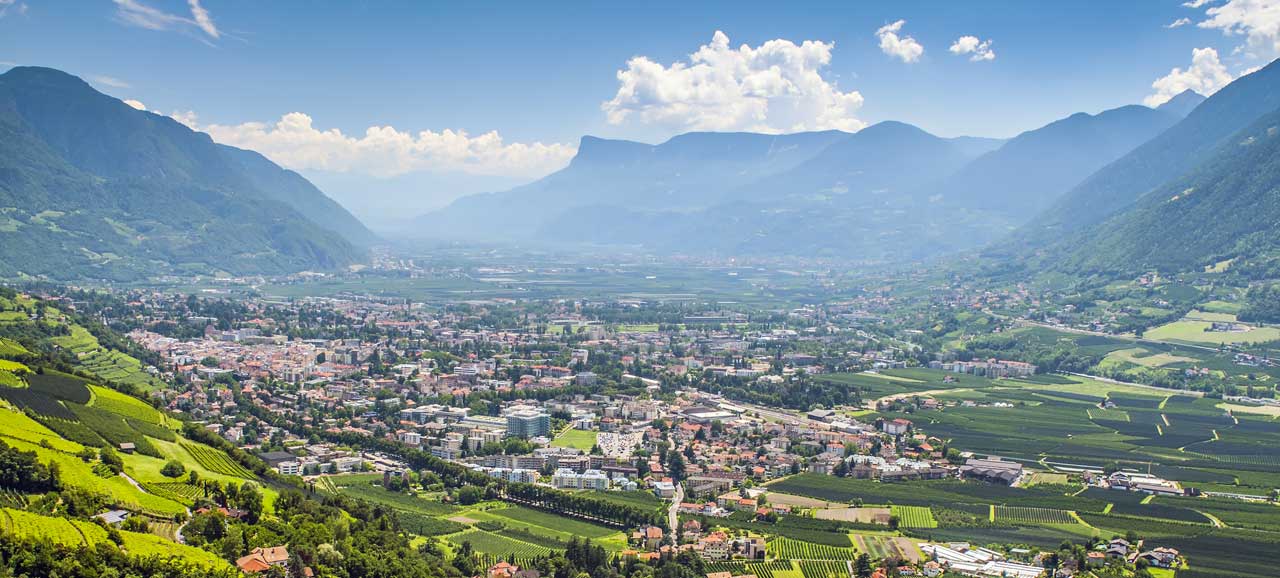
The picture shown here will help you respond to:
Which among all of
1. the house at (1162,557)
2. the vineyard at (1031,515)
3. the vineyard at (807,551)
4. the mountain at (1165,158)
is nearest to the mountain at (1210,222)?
the mountain at (1165,158)

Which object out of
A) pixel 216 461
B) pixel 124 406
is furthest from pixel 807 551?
pixel 124 406

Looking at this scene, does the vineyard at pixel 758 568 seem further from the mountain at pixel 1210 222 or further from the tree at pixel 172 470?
the mountain at pixel 1210 222

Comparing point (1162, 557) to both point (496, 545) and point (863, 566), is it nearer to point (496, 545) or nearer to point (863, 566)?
point (863, 566)

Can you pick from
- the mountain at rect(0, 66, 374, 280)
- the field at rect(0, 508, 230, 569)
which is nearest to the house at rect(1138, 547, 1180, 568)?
the field at rect(0, 508, 230, 569)

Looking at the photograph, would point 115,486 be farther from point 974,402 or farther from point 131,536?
point 974,402

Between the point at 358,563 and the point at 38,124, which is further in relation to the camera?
the point at 38,124

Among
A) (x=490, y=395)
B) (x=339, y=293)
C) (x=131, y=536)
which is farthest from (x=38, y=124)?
(x=131, y=536)
